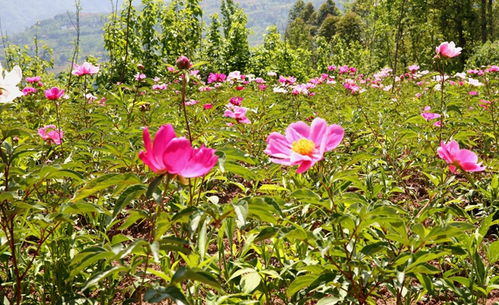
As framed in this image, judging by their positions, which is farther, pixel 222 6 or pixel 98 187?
pixel 222 6

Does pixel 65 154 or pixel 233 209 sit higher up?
pixel 233 209

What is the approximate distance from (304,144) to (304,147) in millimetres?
13

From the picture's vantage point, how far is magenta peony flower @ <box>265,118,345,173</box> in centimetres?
90

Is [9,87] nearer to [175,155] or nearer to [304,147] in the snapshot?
[175,155]

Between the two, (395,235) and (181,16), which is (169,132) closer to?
(395,235)

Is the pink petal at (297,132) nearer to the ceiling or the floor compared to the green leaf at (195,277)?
nearer to the ceiling

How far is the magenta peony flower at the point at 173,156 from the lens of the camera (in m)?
0.70

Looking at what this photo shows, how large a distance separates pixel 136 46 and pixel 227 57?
1965mm

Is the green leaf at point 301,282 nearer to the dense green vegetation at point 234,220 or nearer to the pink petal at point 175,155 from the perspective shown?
the dense green vegetation at point 234,220

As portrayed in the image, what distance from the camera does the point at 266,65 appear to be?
8.92m

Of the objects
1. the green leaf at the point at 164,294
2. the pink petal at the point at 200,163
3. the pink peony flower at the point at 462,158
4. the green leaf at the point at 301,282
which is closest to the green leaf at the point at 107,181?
the pink petal at the point at 200,163

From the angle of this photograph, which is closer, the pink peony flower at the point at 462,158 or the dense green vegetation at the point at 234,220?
the dense green vegetation at the point at 234,220

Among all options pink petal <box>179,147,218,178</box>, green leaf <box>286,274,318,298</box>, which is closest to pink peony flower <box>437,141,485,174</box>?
green leaf <box>286,274,318,298</box>

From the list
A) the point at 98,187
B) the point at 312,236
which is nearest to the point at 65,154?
the point at 98,187
